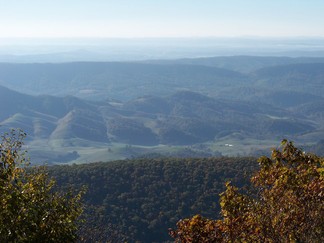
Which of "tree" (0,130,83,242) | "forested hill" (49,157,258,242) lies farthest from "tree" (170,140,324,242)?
"forested hill" (49,157,258,242)

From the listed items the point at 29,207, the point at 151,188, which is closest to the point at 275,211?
the point at 29,207

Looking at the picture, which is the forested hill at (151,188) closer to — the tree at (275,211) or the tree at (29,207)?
the tree at (29,207)

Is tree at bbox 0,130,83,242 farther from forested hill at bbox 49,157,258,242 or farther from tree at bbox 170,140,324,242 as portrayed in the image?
forested hill at bbox 49,157,258,242

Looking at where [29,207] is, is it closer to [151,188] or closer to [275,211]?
[275,211]

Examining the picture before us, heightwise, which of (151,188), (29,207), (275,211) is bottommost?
(151,188)

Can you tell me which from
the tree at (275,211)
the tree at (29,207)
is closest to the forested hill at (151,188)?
the tree at (29,207)

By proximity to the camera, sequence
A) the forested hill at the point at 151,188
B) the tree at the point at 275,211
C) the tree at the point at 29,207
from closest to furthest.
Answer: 1. the tree at the point at 29,207
2. the tree at the point at 275,211
3. the forested hill at the point at 151,188

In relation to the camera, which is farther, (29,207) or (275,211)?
(275,211)
